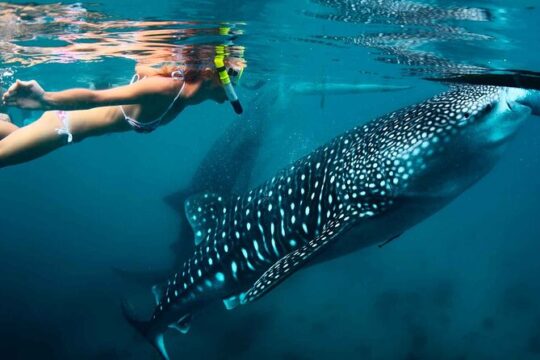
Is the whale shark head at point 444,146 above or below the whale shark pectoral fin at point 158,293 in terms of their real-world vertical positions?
above

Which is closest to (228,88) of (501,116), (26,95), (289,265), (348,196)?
(348,196)

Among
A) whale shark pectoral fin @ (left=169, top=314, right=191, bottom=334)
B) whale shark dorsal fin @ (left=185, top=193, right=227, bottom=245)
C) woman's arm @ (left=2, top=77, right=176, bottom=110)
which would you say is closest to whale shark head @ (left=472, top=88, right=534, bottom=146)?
whale shark dorsal fin @ (left=185, top=193, right=227, bottom=245)

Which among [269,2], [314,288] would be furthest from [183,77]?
[314,288]

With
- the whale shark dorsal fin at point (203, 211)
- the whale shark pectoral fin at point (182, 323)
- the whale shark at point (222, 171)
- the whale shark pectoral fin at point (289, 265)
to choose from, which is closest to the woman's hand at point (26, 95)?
the whale shark dorsal fin at point (203, 211)

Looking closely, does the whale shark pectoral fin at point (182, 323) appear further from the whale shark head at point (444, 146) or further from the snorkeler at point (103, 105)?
the whale shark head at point (444, 146)

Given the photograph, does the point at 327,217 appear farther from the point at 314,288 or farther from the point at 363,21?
the point at 314,288

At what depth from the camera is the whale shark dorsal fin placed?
620 centimetres

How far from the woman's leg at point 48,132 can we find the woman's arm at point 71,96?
89cm

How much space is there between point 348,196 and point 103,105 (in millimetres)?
3182

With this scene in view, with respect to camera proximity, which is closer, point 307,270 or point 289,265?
point 289,265

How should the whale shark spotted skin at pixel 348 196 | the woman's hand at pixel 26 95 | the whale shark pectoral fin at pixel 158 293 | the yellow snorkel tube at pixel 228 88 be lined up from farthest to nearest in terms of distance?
the whale shark pectoral fin at pixel 158 293
the yellow snorkel tube at pixel 228 88
the woman's hand at pixel 26 95
the whale shark spotted skin at pixel 348 196

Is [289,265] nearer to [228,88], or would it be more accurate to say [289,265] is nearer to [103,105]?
[228,88]

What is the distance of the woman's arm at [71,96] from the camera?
4934 mm

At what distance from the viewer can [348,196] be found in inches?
184
